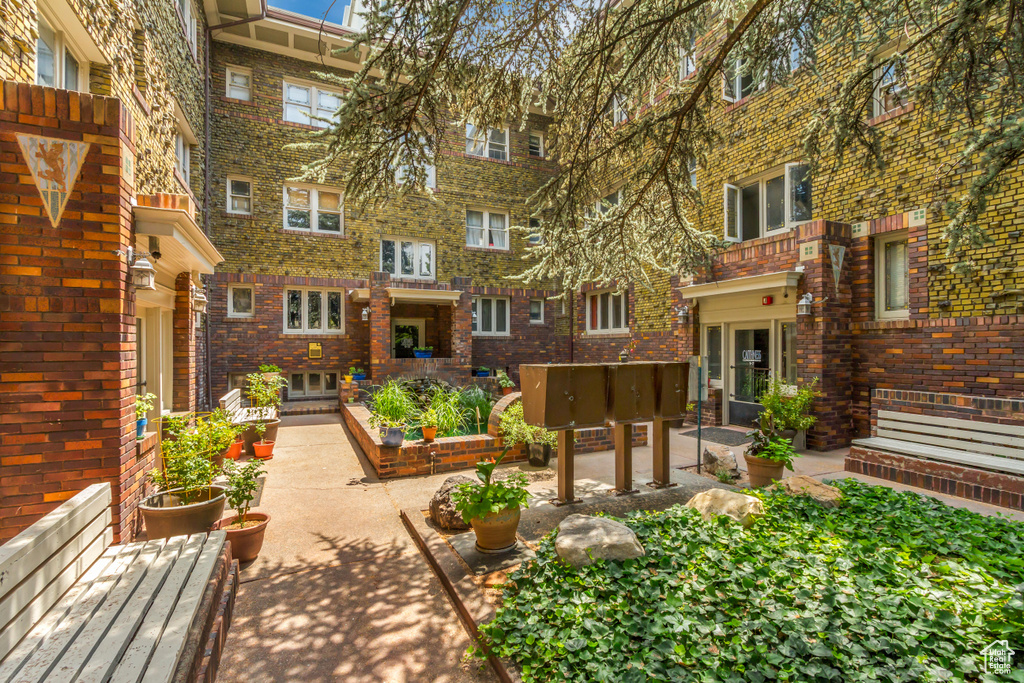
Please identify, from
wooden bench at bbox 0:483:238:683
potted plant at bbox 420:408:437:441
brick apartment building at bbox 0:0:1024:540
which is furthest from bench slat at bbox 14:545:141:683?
potted plant at bbox 420:408:437:441

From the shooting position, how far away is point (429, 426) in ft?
22.2

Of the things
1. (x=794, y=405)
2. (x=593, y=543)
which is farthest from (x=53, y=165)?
(x=794, y=405)

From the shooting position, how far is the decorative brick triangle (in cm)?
349

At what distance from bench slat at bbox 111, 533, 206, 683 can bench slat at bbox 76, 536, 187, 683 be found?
0.08ft

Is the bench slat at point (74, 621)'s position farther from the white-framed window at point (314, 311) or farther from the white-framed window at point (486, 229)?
the white-framed window at point (486, 229)

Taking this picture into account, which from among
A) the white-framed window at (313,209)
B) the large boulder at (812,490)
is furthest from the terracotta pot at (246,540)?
the white-framed window at (313,209)

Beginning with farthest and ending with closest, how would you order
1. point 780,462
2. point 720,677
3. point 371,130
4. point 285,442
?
1. point 285,442
2. point 780,462
3. point 371,130
4. point 720,677

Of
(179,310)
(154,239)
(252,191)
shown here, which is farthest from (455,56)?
(252,191)

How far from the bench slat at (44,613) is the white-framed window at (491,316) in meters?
13.8

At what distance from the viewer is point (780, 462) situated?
5.50m

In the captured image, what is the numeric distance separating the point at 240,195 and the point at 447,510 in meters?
12.9

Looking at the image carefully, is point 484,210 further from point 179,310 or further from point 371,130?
point 371,130

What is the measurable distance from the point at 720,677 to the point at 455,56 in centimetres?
519

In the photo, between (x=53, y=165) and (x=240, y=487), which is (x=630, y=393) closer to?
(x=240, y=487)
